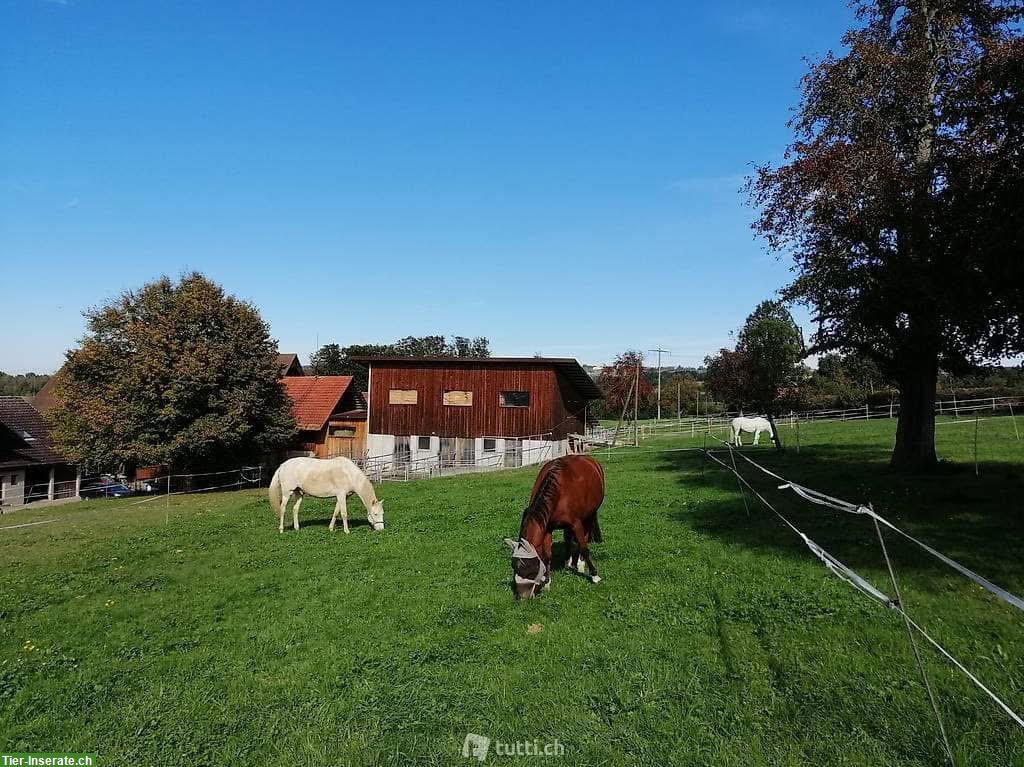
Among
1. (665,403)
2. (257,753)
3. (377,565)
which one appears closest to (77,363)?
(377,565)

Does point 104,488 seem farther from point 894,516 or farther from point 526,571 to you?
point 894,516

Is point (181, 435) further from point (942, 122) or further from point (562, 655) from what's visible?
point (942, 122)

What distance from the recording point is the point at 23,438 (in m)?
35.2

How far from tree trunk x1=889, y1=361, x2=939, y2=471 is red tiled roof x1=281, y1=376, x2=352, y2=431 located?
3442 cm

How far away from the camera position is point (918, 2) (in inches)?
661

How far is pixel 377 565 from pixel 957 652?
888cm

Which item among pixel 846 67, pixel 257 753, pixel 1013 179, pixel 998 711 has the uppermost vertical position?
pixel 846 67

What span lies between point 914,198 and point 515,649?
49.3 feet

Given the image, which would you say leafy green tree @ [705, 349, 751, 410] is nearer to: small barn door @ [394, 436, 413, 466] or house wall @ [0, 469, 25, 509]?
small barn door @ [394, 436, 413, 466]

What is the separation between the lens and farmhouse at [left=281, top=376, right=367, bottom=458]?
40469 mm

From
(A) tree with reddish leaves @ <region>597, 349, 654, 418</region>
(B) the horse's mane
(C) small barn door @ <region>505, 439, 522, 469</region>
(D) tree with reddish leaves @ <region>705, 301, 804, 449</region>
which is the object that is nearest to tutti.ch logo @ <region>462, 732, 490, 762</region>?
(B) the horse's mane

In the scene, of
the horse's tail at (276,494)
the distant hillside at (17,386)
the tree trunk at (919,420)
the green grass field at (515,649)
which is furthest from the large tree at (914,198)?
the distant hillside at (17,386)

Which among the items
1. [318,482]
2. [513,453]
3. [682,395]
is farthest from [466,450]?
[682,395]

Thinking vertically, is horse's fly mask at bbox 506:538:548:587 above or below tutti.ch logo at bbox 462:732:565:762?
above
